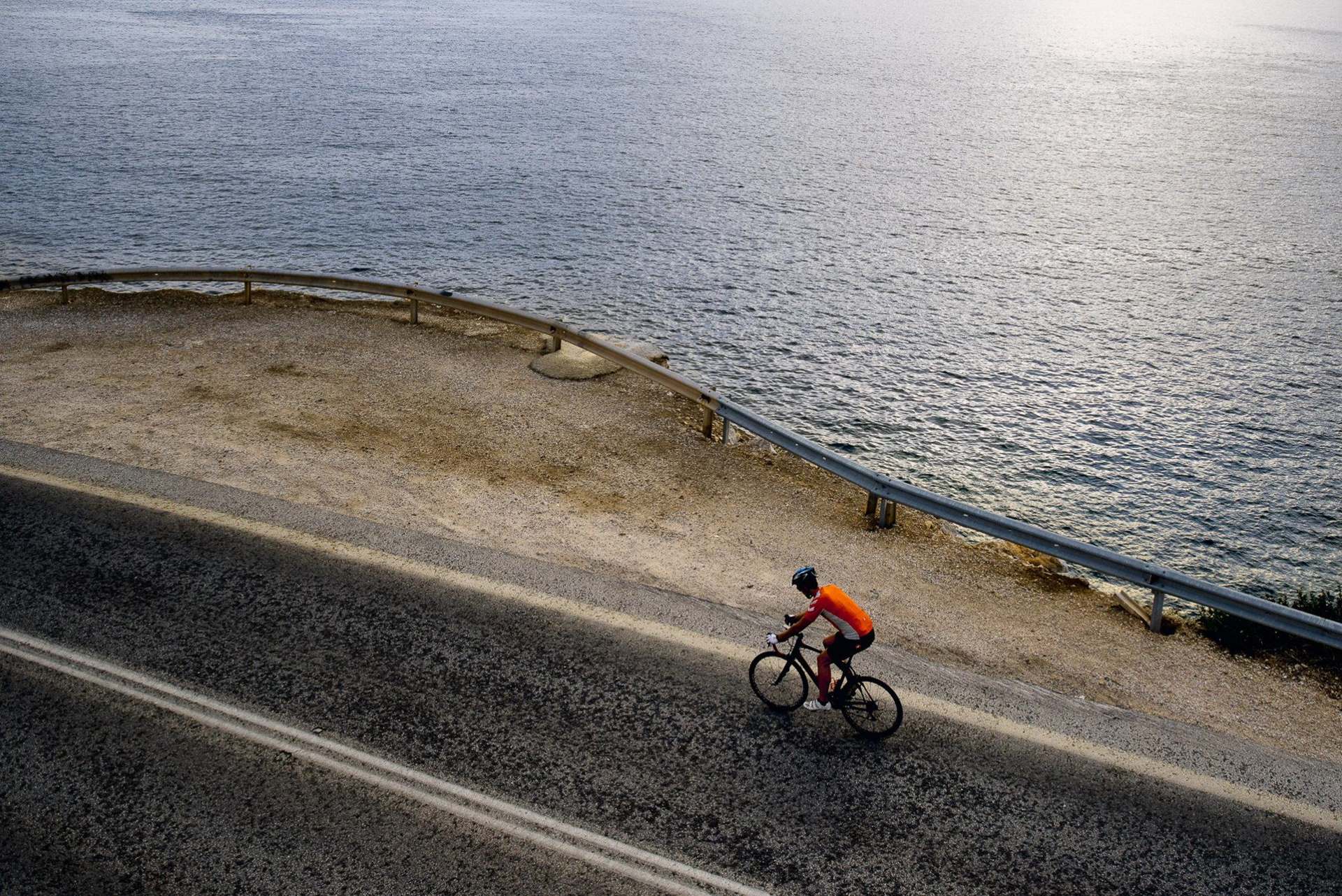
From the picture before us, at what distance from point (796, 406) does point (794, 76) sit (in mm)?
74231

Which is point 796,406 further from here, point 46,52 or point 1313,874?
point 46,52

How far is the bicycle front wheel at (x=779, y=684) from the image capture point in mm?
10148

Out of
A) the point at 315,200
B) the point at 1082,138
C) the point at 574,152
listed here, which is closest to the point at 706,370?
the point at 315,200

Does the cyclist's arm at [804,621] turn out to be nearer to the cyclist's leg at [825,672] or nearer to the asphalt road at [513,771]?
the cyclist's leg at [825,672]

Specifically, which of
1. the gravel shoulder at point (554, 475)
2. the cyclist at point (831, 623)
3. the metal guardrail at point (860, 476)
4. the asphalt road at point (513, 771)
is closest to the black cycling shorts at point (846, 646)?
the cyclist at point (831, 623)

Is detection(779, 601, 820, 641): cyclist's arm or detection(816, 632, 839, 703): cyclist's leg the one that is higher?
detection(779, 601, 820, 641): cyclist's arm

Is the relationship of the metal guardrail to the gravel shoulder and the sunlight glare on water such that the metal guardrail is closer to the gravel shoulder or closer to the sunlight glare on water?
the gravel shoulder

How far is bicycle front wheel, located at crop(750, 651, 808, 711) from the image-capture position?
33.3 feet

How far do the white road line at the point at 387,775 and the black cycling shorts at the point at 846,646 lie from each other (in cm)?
237

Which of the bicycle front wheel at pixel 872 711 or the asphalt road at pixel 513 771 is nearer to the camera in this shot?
the asphalt road at pixel 513 771

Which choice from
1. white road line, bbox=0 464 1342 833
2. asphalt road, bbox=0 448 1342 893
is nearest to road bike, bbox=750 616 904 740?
asphalt road, bbox=0 448 1342 893

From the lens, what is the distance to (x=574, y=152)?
5362cm

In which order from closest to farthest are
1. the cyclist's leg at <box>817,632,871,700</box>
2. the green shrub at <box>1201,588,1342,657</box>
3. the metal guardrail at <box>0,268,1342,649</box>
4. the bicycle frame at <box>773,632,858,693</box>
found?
the cyclist's leg at <box>817,632,871,700</box>
the bicycle frame at <box>773,632,858,693</box>
the metal guardrail at <box>0,268,1342,649</box>
the green shrub at <box>1201,588,1342,657</box>

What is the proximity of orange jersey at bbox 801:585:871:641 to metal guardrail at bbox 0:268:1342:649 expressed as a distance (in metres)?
3.77
